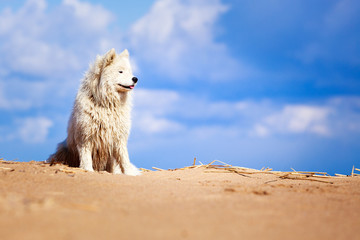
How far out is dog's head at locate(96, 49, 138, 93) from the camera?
20.0 feet

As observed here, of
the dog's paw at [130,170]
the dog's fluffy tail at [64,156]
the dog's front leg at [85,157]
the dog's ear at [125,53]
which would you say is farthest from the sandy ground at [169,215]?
the dog's ear at [125,53]

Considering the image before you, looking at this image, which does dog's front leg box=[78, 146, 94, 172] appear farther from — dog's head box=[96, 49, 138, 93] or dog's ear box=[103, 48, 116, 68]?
dog's ear box=[103, 48, 116, 68]

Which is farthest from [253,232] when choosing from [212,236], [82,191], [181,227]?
[82,191]

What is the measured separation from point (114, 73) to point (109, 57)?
353 millimetres

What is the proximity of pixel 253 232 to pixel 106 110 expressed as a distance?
4.79m

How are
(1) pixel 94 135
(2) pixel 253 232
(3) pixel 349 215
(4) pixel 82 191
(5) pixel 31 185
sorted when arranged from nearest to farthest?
1. (2) pixel 253 232
2. (3) pixel 349 215
3. (4) pixel 82 191
4. (5) pixel 31 185
5. (1) pixel 94 135

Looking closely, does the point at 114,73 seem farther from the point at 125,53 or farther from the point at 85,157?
the point at 85,157

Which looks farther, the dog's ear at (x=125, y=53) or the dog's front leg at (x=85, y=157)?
the dog's ear at (x=125, y=53)

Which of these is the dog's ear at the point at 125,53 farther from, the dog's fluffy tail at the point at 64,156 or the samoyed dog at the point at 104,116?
the dog's fluffy tail at the point at 64,156

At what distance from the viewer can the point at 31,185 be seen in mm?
3535

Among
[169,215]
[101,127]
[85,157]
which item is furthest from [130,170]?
[169,215]

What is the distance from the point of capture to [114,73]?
20.0 ft

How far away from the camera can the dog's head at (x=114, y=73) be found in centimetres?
611

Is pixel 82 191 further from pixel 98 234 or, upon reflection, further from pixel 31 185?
pixel 98 234
